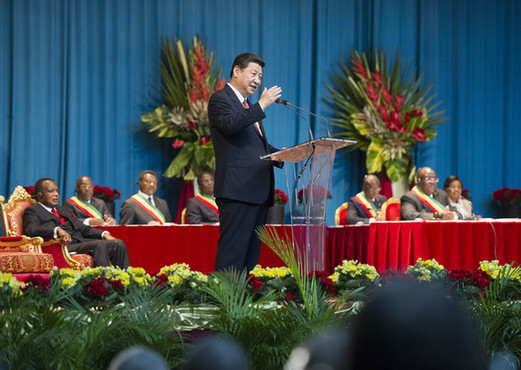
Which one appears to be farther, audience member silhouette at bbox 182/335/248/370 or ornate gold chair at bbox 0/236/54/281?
ornate gold chair at bbox 0/236/54/281

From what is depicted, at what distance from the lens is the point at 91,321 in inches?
62.8

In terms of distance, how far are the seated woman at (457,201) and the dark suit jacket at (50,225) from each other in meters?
3.30

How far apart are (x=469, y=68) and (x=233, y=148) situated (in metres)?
6.76

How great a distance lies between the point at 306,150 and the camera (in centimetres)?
312

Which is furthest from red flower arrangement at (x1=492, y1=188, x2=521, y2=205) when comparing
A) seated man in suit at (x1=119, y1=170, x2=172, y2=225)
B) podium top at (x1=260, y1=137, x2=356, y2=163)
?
podium top at (x1=260, y1=137, x2=356, y2=163)

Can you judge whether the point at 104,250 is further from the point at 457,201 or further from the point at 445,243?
the point at 457,201

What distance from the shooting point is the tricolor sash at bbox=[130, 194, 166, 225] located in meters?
6.95

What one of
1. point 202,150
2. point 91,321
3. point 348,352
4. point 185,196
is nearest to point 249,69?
point 91,321

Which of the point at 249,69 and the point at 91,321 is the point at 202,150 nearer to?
the point at 249,69

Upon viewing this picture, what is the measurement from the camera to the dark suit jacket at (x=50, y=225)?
17.2 ft

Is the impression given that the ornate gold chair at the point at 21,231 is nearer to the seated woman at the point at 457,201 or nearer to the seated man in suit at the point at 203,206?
the seated man in suit at the point at 203,206

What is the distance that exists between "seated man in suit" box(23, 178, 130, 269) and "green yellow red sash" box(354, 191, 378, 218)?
263 centimetres

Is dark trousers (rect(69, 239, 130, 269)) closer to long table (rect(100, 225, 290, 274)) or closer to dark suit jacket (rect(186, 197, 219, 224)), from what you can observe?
long table (rect(100, 225, 290, 274))

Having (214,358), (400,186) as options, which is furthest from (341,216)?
(214,358)
